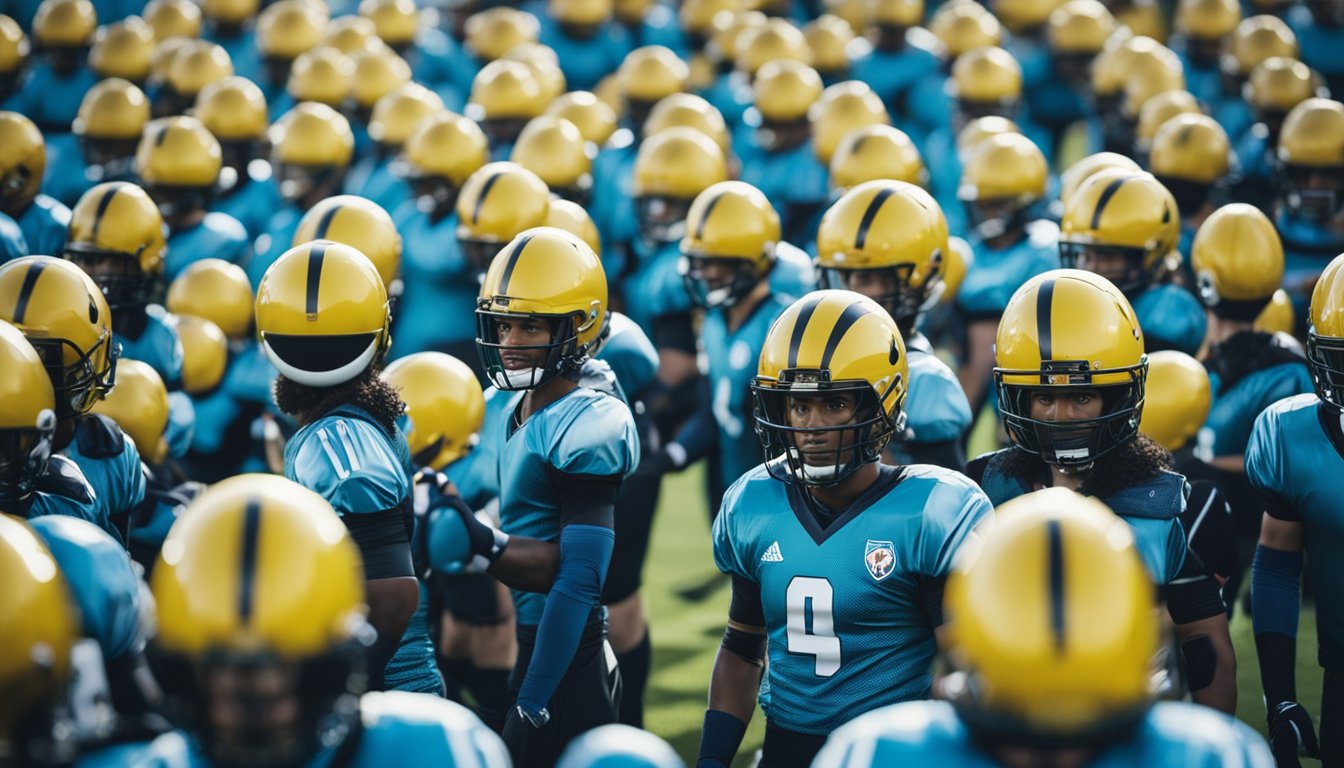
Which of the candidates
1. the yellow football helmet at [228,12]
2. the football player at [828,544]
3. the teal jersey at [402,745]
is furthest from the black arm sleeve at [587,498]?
the yellow football helmet at [228,12]

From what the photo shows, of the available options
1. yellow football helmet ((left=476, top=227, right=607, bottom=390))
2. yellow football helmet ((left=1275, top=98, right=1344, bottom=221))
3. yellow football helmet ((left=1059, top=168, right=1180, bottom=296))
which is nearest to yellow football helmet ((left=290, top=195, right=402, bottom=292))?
yellow football helmet ((left=476, top=227, right=607, bottom=390))

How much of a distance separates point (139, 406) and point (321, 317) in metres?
1.27

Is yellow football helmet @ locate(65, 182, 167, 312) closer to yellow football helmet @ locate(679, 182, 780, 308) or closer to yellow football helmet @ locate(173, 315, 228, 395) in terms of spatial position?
yellow football helmet @ locate(173, 315, 228, 395)

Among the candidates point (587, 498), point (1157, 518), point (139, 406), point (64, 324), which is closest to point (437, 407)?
point (139, 406)

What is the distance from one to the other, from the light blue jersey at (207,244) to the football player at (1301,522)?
4.72 m

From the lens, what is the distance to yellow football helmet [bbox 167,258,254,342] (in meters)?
5.87

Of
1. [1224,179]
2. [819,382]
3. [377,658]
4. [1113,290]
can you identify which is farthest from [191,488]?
[1224,179]

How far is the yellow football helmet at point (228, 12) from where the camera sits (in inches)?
424

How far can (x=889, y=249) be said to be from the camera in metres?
4.93

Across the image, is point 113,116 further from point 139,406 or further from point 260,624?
point 260,624

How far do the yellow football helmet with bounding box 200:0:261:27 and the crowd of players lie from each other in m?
1.84

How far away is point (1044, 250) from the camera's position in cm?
622

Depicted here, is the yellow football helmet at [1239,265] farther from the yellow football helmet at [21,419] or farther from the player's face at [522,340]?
the yellow football helmet at [21,419]

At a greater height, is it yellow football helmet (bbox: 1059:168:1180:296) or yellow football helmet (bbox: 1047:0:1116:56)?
yellow football helmet (bbox: 1047:0:1116:56)
